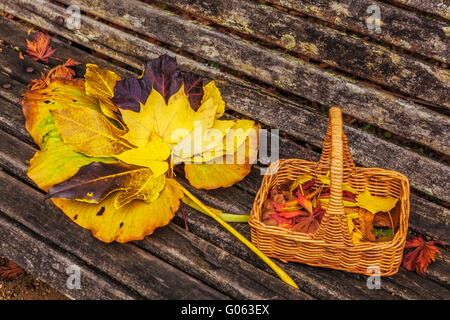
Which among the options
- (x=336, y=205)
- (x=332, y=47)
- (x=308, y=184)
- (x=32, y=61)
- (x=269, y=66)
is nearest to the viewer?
(x=336, y=205)

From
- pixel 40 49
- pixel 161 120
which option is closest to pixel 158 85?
pixel 161 120

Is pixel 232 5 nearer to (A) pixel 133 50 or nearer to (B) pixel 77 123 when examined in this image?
(A) pixel 133 50

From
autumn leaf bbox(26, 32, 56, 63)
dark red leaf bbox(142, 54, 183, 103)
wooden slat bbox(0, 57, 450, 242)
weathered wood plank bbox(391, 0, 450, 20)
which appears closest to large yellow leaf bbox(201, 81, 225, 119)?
dark red leaf bbox(142, 54, 183, 103)

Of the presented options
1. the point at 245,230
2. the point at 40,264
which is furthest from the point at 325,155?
the point at 40,264

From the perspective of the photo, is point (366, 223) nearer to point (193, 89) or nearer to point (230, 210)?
point (230, 210)

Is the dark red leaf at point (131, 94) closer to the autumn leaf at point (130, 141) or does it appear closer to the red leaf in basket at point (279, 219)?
the autumn leaf at point (130, 141)
